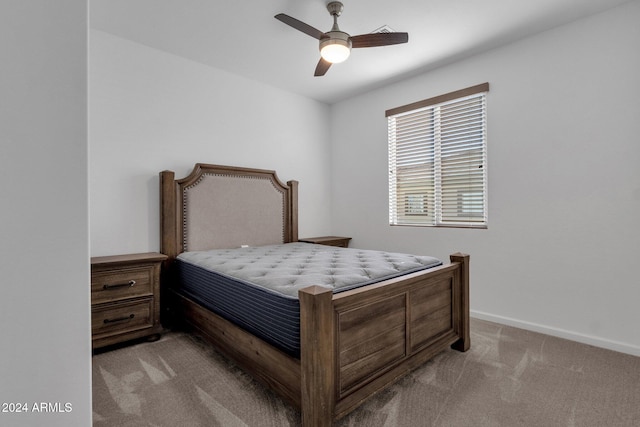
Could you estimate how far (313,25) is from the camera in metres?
2.50

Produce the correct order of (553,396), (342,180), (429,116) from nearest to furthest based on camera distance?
(553,396) < (429,116) < (342,180)

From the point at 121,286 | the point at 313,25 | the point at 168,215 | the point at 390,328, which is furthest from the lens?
the point at 168,215

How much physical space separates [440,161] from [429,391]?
2.33 metres

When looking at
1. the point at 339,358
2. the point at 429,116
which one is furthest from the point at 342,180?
the point at 339,358

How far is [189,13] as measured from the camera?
2.36 m

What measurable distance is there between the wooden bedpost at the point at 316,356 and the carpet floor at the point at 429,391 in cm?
22

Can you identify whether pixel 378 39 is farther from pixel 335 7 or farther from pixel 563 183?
pixel 563 183

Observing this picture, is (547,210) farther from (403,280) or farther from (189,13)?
(189,13)

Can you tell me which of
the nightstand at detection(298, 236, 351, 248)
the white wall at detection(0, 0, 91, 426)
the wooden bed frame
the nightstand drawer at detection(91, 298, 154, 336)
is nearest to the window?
the nightstand at detection(298, 236, 351, 248)

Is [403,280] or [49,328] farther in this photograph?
[403,280]

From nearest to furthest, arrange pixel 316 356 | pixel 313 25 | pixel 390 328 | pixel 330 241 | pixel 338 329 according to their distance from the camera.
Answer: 1. pixel 316 356
2. pixel 338 329
3. pixel 390 328
4. pixel 313 25
5. pixel 330 241

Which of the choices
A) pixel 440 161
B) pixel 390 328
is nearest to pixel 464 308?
pixel 390 328

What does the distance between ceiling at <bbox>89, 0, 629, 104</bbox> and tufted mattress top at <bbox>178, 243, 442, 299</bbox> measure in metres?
1.90

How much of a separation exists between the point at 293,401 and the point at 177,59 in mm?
3160
